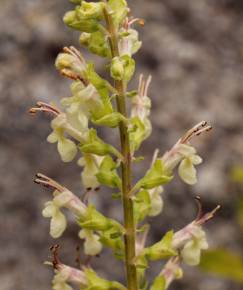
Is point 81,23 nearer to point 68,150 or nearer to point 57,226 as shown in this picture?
point 68,150

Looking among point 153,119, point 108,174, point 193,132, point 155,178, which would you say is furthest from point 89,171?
point 153,119

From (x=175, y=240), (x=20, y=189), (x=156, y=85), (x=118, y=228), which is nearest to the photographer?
(x=118, y=228)

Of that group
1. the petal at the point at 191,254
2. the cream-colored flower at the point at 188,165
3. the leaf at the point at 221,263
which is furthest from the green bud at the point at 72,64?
the leaf at the point at 221,263

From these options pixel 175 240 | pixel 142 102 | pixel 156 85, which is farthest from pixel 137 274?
pixel 156 85

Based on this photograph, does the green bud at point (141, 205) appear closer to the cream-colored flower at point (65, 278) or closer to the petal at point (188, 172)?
the petal at point (188, 172)

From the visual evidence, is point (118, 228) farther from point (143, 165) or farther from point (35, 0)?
point (35, 0)

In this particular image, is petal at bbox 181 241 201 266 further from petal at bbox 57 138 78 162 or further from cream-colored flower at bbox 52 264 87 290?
petal at bbox 57 138 78 162
